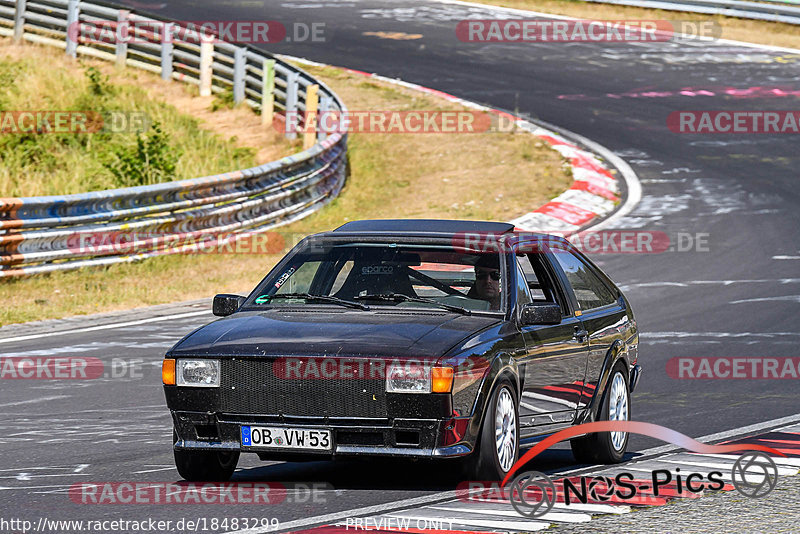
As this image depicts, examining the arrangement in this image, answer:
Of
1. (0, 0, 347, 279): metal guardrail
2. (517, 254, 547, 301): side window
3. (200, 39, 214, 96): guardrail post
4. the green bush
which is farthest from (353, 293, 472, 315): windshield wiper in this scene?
(200, 39, 214, 96): guardrail post

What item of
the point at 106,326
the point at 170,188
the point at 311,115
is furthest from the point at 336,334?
the point at 311,115

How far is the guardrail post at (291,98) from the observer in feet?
82.9

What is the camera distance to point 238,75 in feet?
89.9

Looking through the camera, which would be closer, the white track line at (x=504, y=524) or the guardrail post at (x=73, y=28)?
the white track line at (x=504, y=524)

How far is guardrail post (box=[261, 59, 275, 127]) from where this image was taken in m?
25.9

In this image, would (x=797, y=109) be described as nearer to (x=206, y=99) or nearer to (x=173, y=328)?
(x=206, y=99)

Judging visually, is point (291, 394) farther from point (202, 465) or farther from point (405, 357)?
point (202, 465)

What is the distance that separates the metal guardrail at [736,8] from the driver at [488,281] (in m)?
29.2

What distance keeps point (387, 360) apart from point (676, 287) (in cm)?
977

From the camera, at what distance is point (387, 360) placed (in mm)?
6676

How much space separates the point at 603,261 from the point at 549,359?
959cm

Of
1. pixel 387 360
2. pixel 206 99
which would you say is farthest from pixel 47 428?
pixel 206 99

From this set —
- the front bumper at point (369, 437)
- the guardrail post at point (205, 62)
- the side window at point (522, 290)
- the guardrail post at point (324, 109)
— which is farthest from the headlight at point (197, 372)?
the guardrail post at point (205, 62)

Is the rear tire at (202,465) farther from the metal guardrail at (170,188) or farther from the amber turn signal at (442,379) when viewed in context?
the metal guardrail at (170,188)
